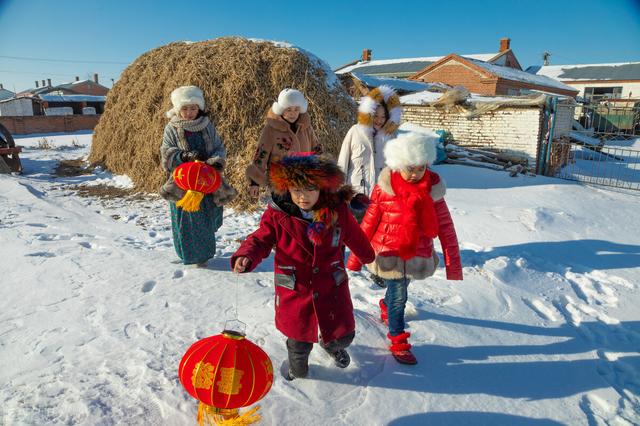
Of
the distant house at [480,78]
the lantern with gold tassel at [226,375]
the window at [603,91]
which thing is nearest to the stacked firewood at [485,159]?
the lantern with gold tassel at [226,375]

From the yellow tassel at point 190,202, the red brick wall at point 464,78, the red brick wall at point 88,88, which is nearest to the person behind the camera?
the yellow tassel at point 190,202

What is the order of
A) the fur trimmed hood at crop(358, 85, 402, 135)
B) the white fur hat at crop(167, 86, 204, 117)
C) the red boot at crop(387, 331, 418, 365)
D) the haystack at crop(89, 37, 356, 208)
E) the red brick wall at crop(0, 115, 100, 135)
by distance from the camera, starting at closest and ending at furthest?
1. the red boot at crop(387, 331, 418, 365)
2. the white fur hat at crop(167, 86, 204, 117)
3. the fur trimmed hood at crop(358, 85, 402, 135)
4. the haystack at crop(89, 37, 356, 208)
5. the red brick wall at crop(0, 115, 100, 135)

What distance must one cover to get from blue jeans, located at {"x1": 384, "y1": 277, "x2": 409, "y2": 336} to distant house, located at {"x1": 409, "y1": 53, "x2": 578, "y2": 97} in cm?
2541

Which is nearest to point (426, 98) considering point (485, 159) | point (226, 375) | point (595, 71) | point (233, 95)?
point (485, 159)

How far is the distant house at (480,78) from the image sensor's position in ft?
82.2

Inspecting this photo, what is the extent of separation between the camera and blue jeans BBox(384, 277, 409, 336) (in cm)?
283

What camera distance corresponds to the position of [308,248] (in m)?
2.31

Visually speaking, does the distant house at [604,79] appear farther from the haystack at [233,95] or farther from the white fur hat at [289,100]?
the white fur hat at [289,100]

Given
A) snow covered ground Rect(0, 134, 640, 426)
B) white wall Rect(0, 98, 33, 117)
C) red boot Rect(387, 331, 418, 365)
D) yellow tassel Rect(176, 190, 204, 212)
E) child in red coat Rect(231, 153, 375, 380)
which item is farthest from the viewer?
white wall Rect(0, 98, 33, 117)

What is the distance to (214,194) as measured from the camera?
13.6 feet

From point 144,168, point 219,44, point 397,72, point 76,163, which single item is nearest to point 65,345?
point 144,168

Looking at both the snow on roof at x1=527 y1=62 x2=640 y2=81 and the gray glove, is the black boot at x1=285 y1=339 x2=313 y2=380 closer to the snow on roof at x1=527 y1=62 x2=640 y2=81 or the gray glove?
the gray glove

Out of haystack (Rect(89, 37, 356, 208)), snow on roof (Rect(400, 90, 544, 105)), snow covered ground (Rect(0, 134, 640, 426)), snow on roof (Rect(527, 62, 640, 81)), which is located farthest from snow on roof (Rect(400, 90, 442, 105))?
snow on roof (Rect(527, 62, 640, 81))

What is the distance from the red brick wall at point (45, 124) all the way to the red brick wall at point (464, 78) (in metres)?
23.8
